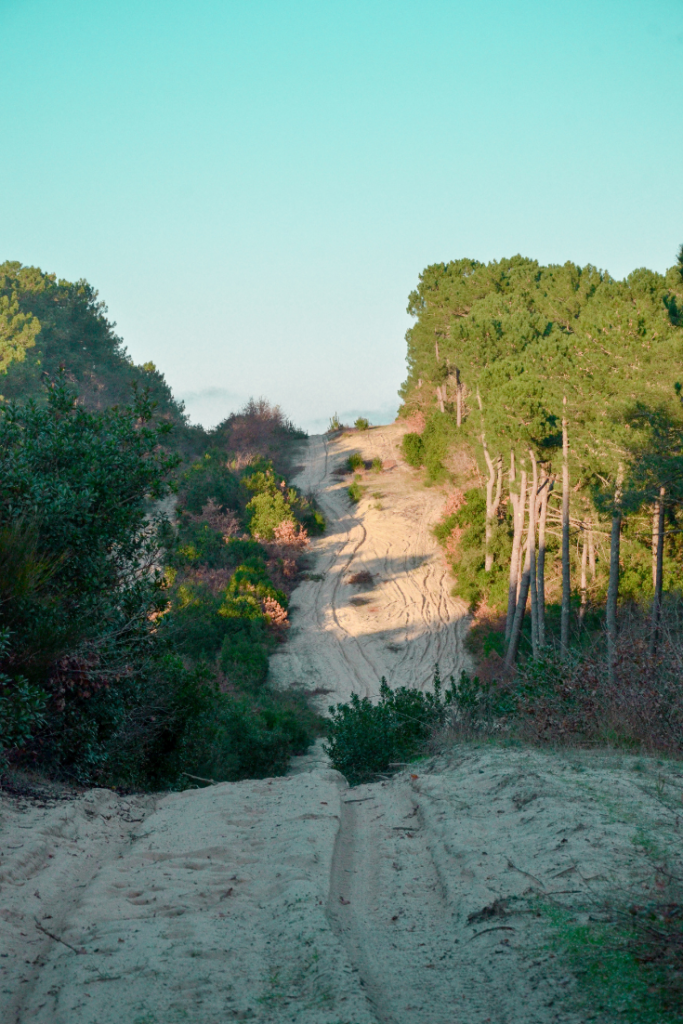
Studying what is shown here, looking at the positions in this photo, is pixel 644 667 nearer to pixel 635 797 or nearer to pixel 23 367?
pixel 635 797

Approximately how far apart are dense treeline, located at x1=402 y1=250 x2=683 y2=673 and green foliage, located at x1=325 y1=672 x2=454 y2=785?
7.32ft

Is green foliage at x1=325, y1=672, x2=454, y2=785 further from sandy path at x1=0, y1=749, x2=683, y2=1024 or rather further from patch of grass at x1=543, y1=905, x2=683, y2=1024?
patch of grass at x1=543, y1=905, x2=683, y2=1024

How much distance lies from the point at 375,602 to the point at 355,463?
57.5 ft

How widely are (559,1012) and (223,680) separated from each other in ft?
58.9

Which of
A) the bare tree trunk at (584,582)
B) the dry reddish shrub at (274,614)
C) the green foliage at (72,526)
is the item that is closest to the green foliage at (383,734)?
the green foliage at (72,526)

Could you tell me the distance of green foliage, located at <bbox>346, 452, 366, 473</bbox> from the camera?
1797 inches

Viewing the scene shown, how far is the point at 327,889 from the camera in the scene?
4.95 metres

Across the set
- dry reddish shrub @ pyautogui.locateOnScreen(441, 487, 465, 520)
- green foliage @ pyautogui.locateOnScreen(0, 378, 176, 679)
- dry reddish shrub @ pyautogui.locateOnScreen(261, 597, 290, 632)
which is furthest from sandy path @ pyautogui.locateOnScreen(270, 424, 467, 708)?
green foliage @ pyautogui.locateOnScreen(0, 378, 176, 679)

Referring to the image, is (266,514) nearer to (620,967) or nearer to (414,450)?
(414,450)

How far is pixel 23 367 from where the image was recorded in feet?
134

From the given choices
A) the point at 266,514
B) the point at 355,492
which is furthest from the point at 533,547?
the point at 355,492

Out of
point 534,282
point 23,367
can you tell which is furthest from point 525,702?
point 23,367

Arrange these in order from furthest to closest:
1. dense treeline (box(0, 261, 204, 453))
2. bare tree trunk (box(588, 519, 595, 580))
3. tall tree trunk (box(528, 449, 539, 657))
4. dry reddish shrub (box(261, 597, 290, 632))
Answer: dense treeline (box(0, 261, 204, 453)), dry reddish shrub (box(261, 597, 290, 632)), bare tree trunk (box(588, 519, 595, 580)), tall tree trunk (box(528, 449, 539, 657))

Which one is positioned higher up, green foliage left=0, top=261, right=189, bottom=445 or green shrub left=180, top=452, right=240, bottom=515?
green foliage left=0, top=261, right=189, bottom=445
